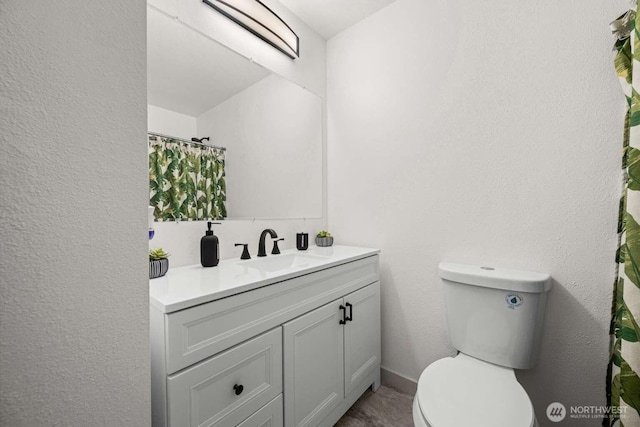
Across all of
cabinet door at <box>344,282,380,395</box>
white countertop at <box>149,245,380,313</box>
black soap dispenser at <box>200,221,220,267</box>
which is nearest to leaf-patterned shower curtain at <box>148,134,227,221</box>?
black soap dispenser at <box>200,221,220,267</box>

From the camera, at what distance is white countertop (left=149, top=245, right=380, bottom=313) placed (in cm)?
75

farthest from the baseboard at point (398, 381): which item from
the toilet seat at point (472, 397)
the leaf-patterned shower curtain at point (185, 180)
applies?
the leaf-patterned shower curtain at point (185, 180)

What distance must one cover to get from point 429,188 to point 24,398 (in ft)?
5.35

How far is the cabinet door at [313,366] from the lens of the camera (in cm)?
103

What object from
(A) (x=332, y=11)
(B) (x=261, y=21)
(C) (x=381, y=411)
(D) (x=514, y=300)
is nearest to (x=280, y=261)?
(C) (x=381, y=411)

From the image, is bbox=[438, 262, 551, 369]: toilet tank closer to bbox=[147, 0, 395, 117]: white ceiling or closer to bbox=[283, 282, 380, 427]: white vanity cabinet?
bbox=[283, 282, 380, 427]: white vanity cabinet

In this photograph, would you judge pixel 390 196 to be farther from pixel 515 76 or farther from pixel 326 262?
pixel 515 76

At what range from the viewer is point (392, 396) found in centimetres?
156

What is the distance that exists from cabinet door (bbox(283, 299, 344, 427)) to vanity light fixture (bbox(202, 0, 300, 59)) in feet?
5.00

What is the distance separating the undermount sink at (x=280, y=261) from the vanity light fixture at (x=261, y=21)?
49.9 inches

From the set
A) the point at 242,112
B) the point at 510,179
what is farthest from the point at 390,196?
the point at 242,112

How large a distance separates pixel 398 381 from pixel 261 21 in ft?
7.49

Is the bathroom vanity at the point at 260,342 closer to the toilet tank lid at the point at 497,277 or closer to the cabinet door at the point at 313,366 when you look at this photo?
the cabinet door at the point at 313,366

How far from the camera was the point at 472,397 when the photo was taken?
0.89 metres
